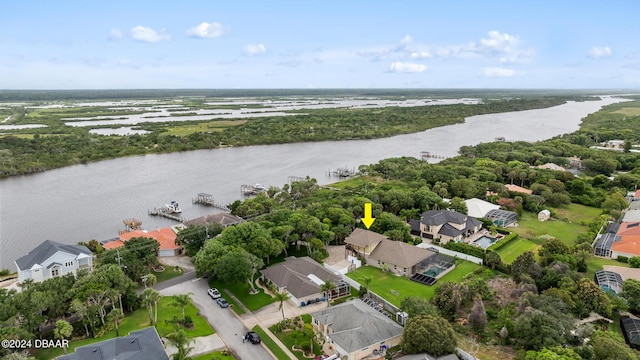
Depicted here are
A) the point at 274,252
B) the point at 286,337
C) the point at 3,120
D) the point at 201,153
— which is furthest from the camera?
the point at 3,120

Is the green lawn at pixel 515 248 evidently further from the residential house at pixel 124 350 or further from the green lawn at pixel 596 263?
the residential house at pixel 124 350

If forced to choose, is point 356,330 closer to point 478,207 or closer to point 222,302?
point 222,302

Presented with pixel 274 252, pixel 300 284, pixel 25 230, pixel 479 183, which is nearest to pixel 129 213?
pixel 25 230

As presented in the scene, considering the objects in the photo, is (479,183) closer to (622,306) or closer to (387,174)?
(387,174)

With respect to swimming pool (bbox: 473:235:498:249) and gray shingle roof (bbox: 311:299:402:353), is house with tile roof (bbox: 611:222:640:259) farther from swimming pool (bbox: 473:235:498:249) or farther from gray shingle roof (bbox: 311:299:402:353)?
gray shingle roof (bbox: 311:299:402:353)

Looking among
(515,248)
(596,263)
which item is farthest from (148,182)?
(596,263)

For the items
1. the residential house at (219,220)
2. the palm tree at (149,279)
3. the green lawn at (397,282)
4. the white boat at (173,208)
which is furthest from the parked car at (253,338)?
the white boat at (173,208)
